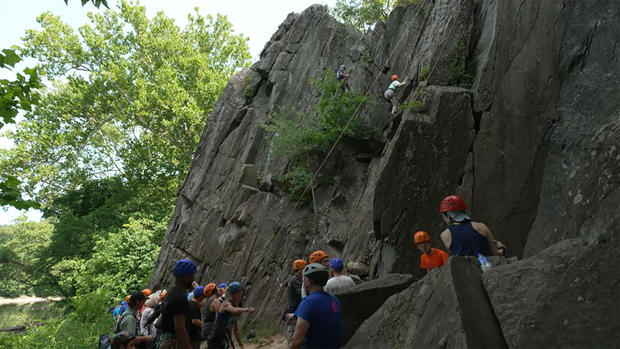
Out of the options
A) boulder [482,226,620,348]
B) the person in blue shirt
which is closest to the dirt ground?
the person in blue shirt

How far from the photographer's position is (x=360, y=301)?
555cm

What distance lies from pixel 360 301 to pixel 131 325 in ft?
10.6

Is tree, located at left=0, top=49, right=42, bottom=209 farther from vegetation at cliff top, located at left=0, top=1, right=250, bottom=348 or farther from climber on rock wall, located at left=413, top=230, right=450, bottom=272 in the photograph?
vegetation at cliff top, located at left=0, top=1, right=250, bottom=348

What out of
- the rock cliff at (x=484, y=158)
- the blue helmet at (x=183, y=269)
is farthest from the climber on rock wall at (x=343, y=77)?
the blue helmet at (x=183, y=269)

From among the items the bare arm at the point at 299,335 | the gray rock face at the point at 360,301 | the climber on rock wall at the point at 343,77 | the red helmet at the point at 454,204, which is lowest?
the bare arm at the point at 299,335

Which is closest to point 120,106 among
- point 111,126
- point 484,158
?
point 111,126

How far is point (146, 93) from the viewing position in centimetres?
2761

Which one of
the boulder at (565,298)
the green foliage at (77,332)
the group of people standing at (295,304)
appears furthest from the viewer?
the green foliage at (77,332)

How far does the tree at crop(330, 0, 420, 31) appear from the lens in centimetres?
1922

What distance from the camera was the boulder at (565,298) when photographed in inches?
117

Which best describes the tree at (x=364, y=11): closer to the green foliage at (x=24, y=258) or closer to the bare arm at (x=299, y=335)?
the bare arm at (x=299, y=335)

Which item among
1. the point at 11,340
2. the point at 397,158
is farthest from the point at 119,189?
the point at 397,158

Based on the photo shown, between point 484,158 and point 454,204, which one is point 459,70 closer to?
point 484,158

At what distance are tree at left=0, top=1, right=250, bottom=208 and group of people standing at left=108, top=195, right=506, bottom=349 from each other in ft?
73.7
